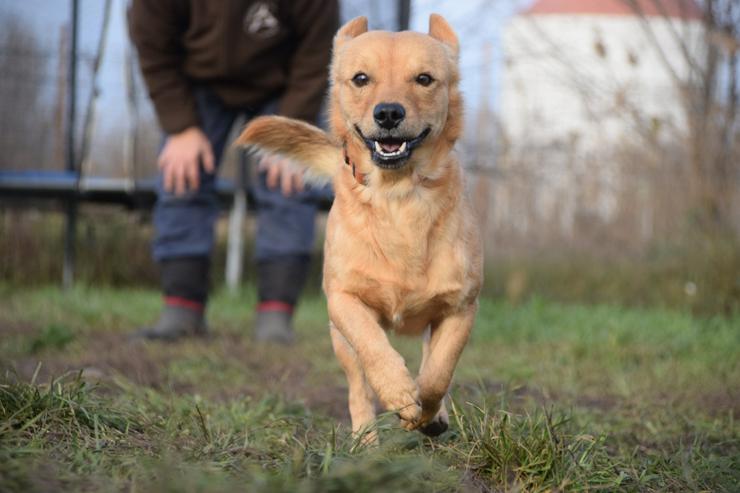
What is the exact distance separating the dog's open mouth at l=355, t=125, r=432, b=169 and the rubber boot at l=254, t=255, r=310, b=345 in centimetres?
223

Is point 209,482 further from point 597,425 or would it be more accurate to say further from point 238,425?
point 597,425

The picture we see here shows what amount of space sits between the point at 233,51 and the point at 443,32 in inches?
68.4

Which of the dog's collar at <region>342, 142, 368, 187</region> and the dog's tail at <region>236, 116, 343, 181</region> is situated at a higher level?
the dog's tail at <region>236, 116, 343, 181</region>

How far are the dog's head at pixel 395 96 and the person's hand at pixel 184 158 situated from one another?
1797 millimetres

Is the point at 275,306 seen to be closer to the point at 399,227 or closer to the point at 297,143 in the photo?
the point at 297,143

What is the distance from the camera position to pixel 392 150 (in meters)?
2.75

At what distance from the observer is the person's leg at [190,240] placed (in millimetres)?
4859

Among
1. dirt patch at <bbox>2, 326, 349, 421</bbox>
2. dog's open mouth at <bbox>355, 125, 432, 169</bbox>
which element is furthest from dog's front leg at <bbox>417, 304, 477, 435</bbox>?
dirt patch at <bbox>2, 326, 349, 421</bbox>

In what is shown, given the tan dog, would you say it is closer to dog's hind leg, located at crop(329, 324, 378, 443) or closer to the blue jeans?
dog's hind leg, located at crop(329, 324, 378, 443)

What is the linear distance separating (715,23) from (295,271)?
9.42 ft

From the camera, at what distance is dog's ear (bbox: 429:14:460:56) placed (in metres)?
3.17

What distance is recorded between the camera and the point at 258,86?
4832 millimetres

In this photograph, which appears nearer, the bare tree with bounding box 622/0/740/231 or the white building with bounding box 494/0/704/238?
the bare tree with bounding box 622/0/740/231

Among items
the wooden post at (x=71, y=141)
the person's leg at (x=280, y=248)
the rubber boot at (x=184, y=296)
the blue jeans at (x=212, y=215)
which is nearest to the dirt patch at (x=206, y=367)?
the rubber boot at (x=184, y=296)
